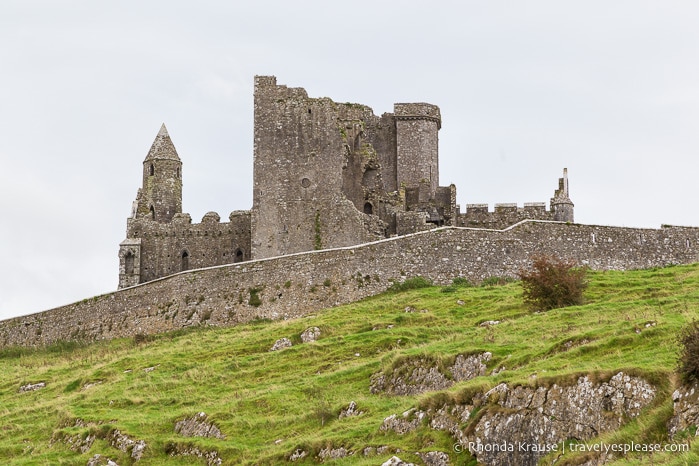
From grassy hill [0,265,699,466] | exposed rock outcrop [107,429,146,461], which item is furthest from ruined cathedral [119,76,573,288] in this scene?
exposed rock outcrop [107,429,146,461]

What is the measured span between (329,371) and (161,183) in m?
36.2

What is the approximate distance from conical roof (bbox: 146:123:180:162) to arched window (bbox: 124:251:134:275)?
751 cm

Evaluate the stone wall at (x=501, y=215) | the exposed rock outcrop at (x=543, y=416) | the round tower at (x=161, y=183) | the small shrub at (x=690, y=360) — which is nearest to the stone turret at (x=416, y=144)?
the stone wall at (x=501, y=215)

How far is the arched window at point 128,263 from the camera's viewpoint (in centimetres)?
6625

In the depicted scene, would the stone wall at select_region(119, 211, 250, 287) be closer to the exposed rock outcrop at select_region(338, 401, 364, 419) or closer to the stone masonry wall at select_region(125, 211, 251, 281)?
the stone masonry wall at select_region(125, 211, 251, 281)

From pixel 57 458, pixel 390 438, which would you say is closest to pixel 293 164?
pixel 57 458

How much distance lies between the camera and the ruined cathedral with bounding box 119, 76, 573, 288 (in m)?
61.8

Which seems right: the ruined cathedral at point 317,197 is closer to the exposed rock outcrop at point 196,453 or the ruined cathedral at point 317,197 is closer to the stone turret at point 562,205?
the stone turret at point 562,205

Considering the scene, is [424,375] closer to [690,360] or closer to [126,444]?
[126,444]

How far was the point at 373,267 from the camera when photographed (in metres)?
52.0

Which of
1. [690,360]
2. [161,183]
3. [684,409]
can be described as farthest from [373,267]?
[684,409]

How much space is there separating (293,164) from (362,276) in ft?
42.0

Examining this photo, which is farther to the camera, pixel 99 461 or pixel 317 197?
pixel 317 197

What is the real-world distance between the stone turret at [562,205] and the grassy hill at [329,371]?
45.6ft
